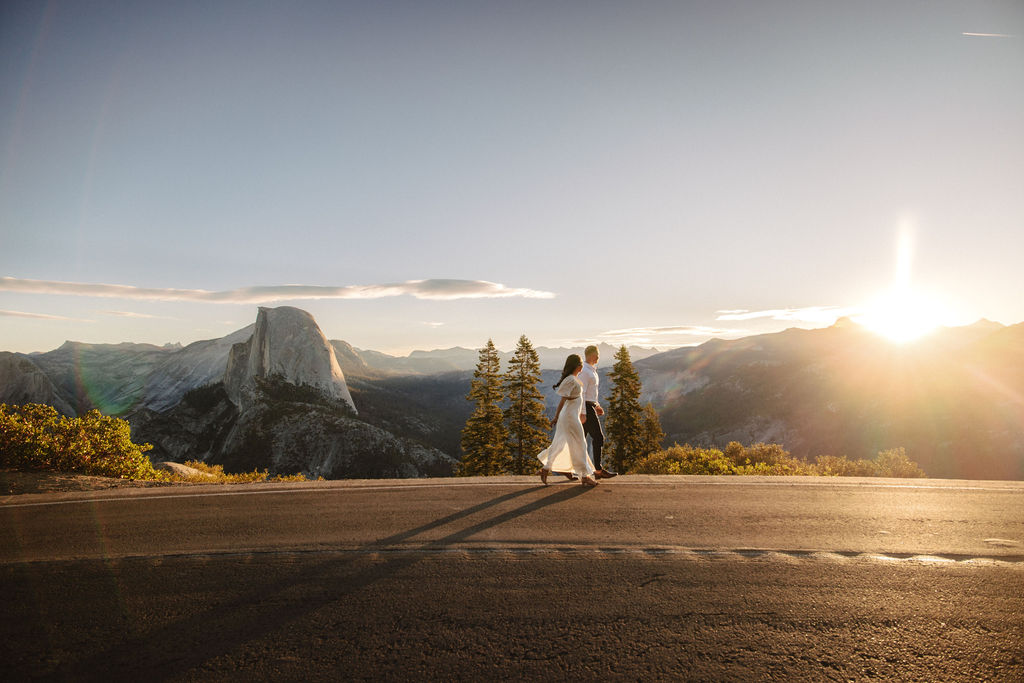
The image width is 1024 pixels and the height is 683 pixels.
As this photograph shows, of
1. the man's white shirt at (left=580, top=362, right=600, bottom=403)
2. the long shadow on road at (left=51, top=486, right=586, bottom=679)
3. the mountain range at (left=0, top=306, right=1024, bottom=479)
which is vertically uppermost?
the man's white shirt at (left=580, top=362, right=600, bottom=403)

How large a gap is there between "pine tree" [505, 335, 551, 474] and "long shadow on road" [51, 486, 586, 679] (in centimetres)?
2989

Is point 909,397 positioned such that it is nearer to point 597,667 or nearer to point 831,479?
point 831,479

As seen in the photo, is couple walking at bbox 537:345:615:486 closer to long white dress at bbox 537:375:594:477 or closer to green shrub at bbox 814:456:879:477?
long white dress at bbox 537:375:594:477

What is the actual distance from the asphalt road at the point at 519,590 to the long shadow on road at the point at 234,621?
0.06ft

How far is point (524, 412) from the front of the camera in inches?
1444

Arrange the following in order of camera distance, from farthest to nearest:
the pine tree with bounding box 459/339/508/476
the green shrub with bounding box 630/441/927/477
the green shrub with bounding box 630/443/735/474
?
1. the pine tree with bounding box 459/339/508/476
2. the green shrub with bounding box 630/443/735/474
3. the green shrub with bounding box 630/441/927/477

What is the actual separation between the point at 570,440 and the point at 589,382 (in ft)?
4.72

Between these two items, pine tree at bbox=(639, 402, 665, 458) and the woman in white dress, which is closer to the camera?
the woman in white dress

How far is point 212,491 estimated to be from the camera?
8.88 m

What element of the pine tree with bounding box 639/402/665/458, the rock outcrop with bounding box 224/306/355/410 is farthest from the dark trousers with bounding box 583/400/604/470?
the rock outcrop with bounding box 224/306/355/410

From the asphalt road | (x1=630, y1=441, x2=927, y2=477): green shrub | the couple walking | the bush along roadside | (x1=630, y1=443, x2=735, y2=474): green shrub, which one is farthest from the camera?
(x1=630, y1=443, x2=735, y2=474): green shrub

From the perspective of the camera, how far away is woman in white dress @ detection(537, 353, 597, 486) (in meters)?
9.00

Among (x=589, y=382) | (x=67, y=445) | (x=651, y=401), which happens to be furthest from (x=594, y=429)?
(x=651, y=401)

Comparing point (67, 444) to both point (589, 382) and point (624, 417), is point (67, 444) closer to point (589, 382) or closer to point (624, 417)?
point (589, 382)
